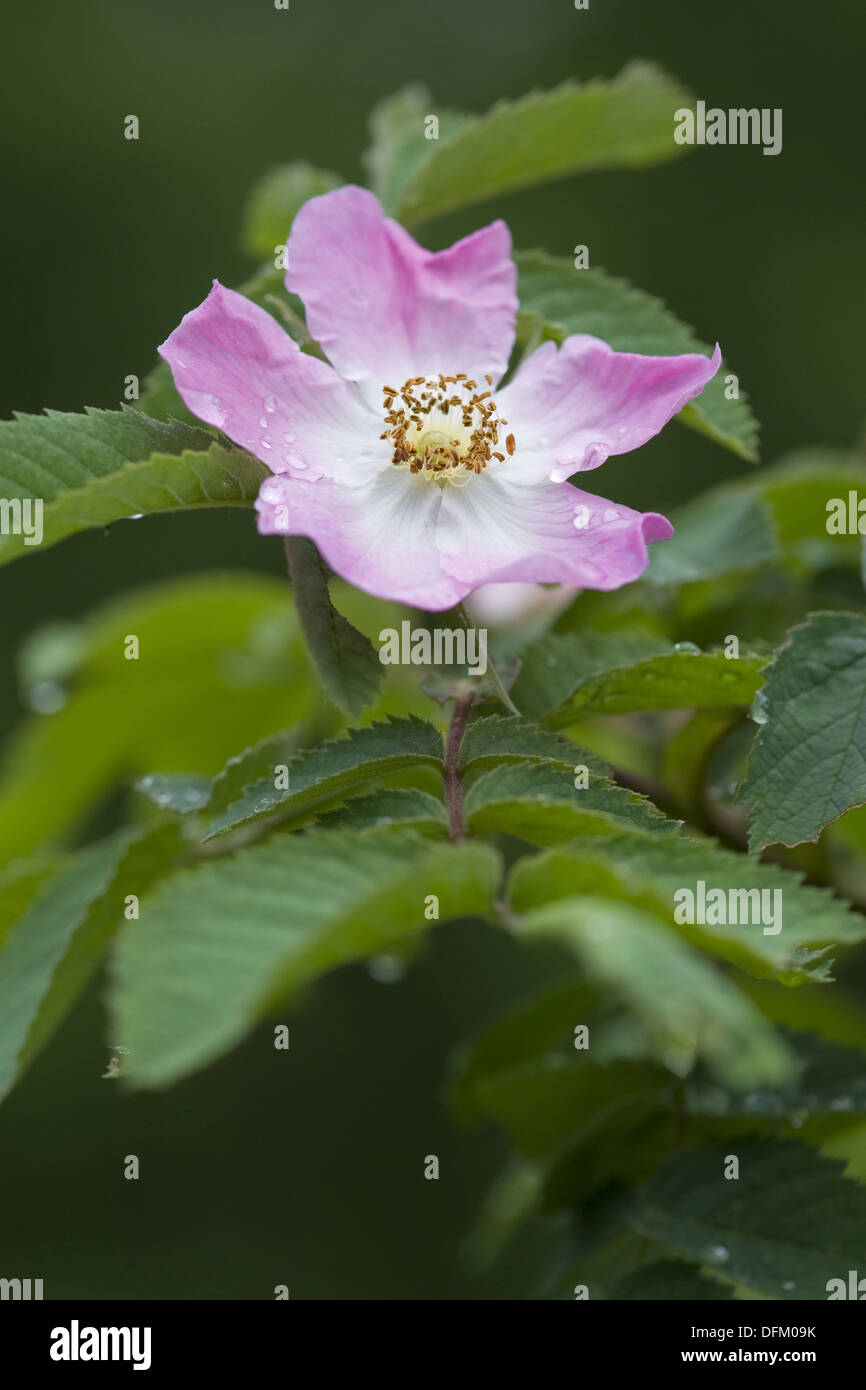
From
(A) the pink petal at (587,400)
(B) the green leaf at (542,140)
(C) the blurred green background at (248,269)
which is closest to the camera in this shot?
(A) the pink petal at (587,400)

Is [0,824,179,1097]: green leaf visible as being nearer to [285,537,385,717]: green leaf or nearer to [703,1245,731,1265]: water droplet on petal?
[285,537,385,717]: green leaf

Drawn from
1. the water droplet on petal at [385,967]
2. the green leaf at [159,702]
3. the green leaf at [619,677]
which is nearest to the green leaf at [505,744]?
the green leaf at [619,677]

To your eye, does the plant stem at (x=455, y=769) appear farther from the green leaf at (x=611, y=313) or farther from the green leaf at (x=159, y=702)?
the green leaf at (x=159, y=702)

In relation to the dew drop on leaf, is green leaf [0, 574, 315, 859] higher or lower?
higher

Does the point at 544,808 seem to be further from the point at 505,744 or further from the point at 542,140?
the point at 542,140

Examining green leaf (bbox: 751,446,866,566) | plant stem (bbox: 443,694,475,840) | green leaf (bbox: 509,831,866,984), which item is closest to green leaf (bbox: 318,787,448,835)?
plant stem (bbox: 443,694,475,840)

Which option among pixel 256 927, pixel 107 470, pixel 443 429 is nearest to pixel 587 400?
pixel 443 429

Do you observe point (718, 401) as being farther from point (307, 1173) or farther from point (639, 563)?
point (307, 1173)
